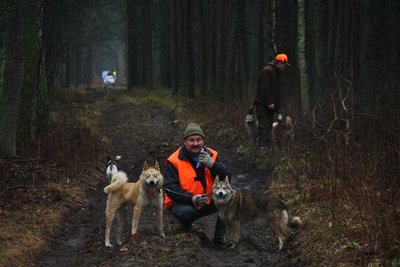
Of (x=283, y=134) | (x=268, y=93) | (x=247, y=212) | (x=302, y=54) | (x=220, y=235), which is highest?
(x=302, y=54)

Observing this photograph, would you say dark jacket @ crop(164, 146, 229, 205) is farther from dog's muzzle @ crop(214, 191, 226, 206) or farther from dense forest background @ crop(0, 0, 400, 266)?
dense forest background @ crop(0, 0, 400, 266)

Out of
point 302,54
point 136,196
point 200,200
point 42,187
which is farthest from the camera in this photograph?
point 302,54

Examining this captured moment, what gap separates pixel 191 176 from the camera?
25.0 feet

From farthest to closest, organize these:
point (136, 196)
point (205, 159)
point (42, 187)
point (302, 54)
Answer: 1. point (302, 54)
2. point (42, 187)
3. point (136, 196)
4. point (205, 159)

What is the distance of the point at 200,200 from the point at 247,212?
→ 3.05ft

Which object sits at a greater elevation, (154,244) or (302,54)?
(302,54)

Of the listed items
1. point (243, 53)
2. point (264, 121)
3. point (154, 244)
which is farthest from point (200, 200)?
point (243, 53)

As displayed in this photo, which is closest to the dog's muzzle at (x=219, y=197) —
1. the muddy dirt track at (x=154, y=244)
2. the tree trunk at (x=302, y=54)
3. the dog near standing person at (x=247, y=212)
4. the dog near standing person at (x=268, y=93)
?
the dog near standing person at (x=247, y=212)

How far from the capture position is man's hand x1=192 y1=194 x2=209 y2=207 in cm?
727

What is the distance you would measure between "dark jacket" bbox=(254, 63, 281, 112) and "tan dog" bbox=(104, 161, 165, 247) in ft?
19.7

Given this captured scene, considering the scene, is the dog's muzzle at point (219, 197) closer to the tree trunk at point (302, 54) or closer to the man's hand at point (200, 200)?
the man's hand at point (200, 200)

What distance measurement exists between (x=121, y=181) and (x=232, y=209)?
1654 mm

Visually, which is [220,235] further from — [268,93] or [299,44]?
[299,44]

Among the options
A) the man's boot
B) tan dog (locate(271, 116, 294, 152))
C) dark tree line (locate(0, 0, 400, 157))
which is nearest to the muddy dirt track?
the man's boot
